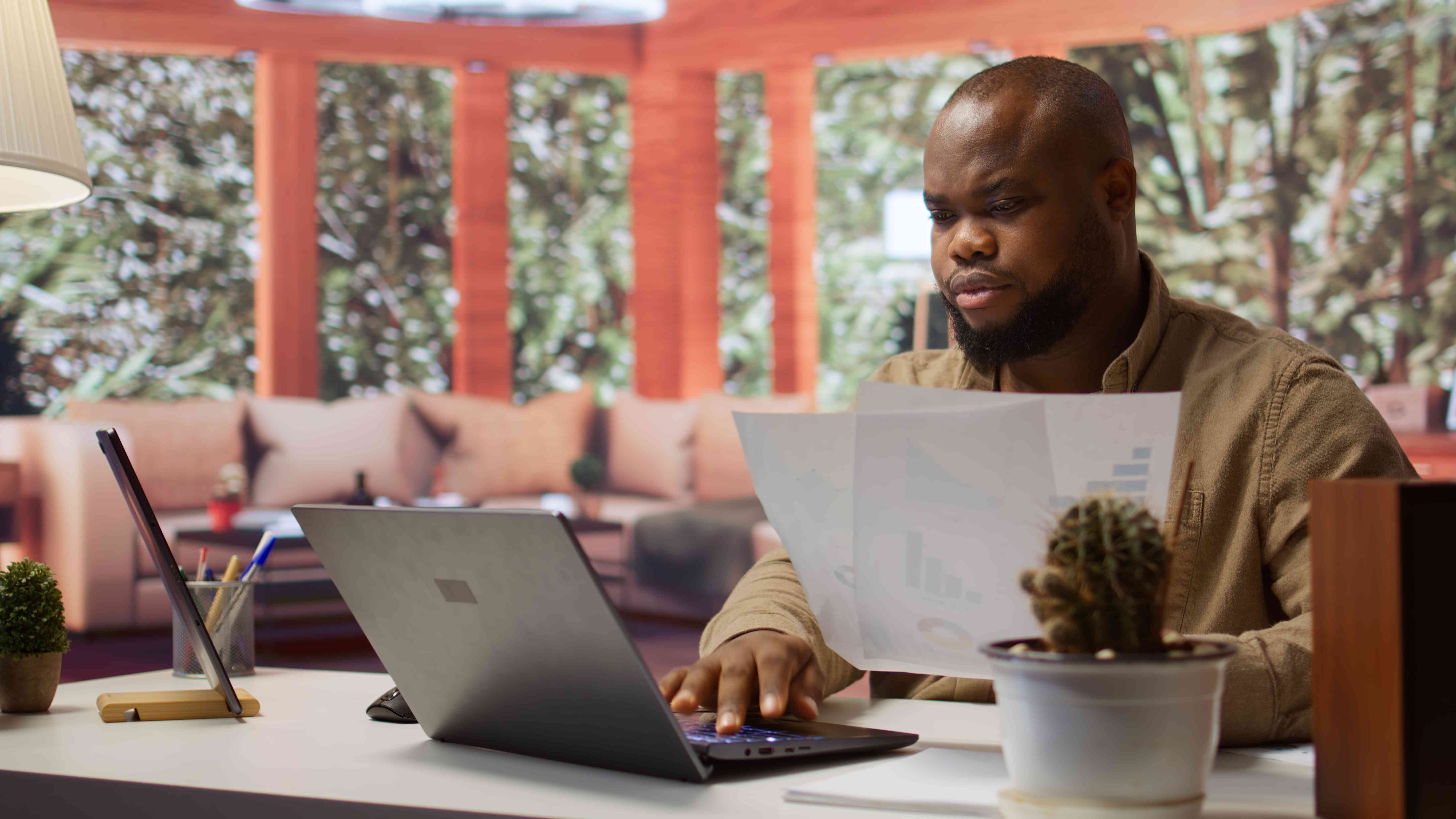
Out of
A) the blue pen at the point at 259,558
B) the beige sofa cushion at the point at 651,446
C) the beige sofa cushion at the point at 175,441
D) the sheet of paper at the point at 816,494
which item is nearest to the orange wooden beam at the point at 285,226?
the beige sofa cushion at the point at 175,441

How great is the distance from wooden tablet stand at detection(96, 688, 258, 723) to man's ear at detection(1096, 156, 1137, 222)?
964mm

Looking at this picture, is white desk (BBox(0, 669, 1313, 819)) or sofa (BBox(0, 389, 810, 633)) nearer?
white desk (BBox(0, 669, 1313, 819))

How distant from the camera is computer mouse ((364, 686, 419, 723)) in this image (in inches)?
40.0

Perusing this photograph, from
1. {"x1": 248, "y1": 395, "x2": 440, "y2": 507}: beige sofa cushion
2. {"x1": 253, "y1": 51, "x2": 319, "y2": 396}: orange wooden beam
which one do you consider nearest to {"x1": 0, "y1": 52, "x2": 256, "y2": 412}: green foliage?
{"x1": 253, "y1": 51, "x2": 319, "y2": 396}: orange wooden beam

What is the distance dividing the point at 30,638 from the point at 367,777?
19.0 inches

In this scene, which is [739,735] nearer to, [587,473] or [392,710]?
[392,710]

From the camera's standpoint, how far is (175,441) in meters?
5.11

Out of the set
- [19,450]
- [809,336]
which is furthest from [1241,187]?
[19,450]

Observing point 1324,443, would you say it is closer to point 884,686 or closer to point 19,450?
point 884,686

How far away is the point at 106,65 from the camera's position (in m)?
6.20

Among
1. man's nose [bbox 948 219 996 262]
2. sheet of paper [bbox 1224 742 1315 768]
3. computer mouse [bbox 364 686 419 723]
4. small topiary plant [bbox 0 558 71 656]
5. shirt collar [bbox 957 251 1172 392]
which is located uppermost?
man's nose [bbox 948 219 996 262]

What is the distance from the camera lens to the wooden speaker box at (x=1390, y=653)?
2.18 feet

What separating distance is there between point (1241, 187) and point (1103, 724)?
20.3ft

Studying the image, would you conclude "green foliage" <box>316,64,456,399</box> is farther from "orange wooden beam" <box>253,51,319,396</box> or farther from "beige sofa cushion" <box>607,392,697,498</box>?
"beige sofa cushion" <box>607,392,697,498</box>
